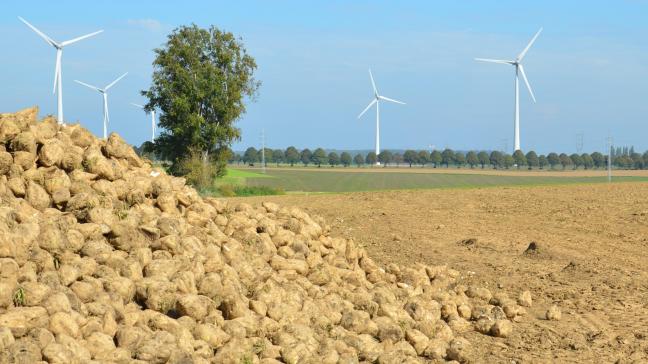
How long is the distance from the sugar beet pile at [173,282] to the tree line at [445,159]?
380 feet

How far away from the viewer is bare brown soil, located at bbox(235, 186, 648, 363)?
11555 mm

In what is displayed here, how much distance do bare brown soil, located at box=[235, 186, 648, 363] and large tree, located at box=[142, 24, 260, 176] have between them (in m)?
12.3

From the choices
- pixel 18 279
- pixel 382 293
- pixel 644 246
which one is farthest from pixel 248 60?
pixel 18 279

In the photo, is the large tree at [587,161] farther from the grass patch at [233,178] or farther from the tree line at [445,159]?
the grass patch at [233,178]

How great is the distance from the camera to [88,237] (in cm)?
978

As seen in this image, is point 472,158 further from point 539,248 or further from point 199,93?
point 539,248

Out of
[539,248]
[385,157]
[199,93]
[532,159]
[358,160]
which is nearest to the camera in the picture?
[539,248]

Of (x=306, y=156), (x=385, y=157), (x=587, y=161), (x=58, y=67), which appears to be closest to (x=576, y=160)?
(x=587, y=161)

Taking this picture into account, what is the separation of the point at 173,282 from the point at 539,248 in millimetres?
9931

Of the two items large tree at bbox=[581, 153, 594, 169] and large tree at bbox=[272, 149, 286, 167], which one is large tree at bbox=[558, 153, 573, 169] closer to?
large tree at bbox=[581, 153, 594, 169]

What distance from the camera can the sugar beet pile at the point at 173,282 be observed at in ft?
26.2

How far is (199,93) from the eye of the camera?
4062 centimetres

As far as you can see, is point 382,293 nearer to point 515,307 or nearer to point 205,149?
point 515,307

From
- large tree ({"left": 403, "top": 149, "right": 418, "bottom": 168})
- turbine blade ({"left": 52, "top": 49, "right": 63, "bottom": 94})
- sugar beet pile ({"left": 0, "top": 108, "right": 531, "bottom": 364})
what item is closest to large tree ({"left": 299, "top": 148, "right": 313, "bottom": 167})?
large tree ({"left": 403, "top": 149, "right": 418, "bottom": 168})
